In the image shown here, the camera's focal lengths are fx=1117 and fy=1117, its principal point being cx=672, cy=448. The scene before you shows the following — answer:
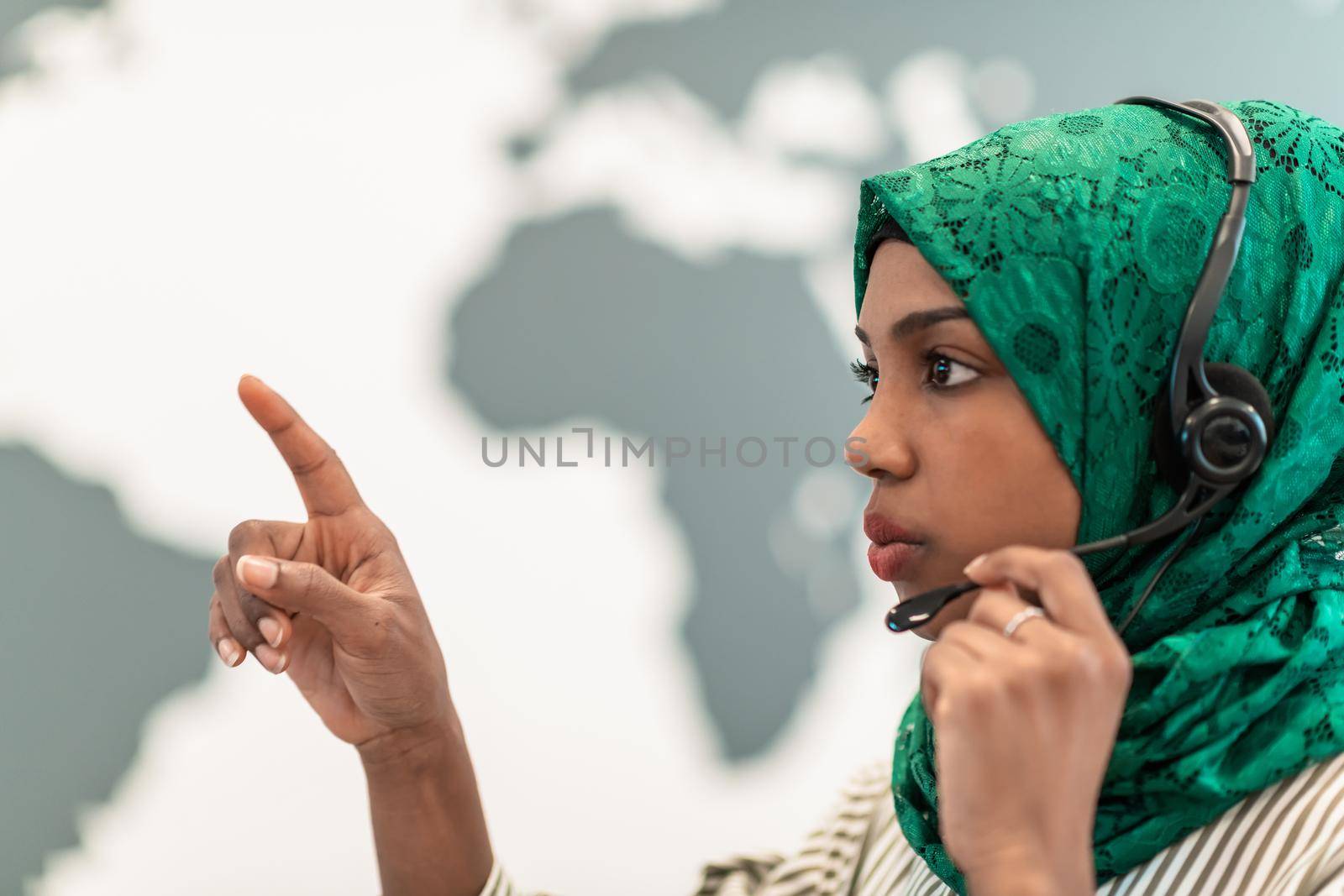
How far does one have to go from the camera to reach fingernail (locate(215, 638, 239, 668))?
0.90m

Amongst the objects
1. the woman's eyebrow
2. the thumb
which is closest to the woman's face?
the woman's eyebrow

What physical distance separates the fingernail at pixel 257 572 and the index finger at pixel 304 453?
0.13m

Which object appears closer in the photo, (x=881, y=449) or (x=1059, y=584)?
(x=1059, y=584)

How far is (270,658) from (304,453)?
0.18m

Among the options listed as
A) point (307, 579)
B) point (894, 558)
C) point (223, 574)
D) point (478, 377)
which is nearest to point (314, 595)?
point (307, 579)

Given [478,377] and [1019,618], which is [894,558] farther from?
[478,377]

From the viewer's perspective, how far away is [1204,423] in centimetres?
77

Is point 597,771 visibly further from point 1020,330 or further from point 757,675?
point 1020,330

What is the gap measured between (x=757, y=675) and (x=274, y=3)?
1246mm

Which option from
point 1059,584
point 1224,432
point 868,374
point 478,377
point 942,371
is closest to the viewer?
point 1059,584

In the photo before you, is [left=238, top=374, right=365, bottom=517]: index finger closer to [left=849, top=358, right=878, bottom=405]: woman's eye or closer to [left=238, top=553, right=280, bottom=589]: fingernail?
[left=238, top=553, right=280, bottom=589]: fingernail

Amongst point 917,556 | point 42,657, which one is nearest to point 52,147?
point 42,657

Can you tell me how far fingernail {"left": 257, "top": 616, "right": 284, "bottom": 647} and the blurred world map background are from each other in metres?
0.74

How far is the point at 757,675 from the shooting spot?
5.87 feet
